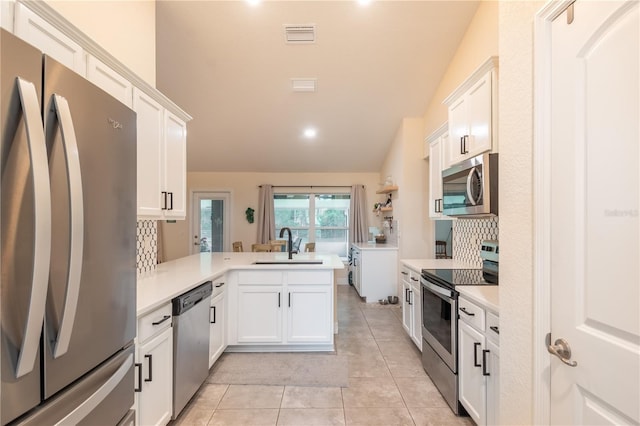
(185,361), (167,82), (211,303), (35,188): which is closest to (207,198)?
(167,82)

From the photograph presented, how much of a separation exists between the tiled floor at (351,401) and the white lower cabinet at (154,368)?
336 mm

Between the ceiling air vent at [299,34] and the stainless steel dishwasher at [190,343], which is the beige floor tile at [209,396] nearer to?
the stainless steel dishwasher at [190,343]

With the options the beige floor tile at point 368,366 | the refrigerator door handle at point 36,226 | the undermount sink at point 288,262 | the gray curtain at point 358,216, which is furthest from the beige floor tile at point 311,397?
the gray curtain at point 358,216

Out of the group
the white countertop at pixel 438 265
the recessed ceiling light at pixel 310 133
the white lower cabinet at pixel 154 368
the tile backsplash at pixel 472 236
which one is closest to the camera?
the white lower cabinet at pixel 154 368

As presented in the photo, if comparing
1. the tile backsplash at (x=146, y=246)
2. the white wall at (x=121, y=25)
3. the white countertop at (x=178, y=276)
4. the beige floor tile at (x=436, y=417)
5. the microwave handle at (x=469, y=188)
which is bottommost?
the beige floor tile at (x=436, y=417)

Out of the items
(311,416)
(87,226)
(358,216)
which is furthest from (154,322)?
(358,216)

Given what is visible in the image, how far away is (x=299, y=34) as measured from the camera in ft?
10.7

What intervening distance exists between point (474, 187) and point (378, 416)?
177 centimetres

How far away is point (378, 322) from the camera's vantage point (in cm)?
394

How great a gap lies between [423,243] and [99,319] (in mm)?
4266

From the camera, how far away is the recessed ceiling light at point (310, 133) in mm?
5039

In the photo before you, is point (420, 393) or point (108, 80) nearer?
point (108, 80)

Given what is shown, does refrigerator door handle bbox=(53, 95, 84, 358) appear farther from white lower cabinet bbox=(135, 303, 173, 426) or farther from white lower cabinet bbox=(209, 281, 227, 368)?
white lower cabinet bbox=(209, 281, 227, 368)

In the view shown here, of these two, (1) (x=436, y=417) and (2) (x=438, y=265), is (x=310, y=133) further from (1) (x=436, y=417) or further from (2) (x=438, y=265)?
(1) (x=436, y=417)
